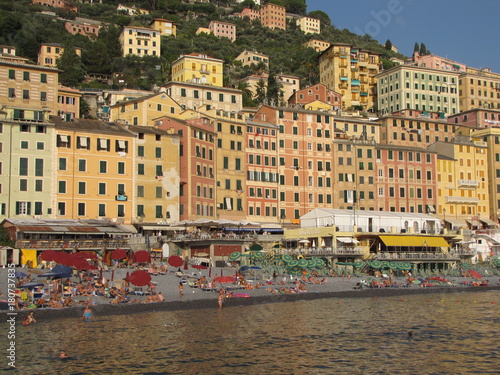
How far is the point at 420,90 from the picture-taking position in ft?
432

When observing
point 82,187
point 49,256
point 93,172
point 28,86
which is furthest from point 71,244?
point 28,86

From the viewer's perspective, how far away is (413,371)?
94.8ft

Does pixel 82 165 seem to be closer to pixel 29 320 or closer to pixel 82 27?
pixel 29 320

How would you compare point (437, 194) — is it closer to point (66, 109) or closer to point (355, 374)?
point (66, 109)

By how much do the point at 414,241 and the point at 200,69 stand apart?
58982mm

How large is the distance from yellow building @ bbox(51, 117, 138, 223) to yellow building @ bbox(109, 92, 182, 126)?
14.5m

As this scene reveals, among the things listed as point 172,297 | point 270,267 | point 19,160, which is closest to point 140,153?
point 19,160

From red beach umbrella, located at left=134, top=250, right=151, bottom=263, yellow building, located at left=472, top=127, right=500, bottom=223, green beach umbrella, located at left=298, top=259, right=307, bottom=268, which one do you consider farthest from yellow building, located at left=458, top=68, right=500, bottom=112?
red beach umbrella, located at left=134, top=250, right=151, bottom=263

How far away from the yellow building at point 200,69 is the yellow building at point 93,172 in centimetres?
5179

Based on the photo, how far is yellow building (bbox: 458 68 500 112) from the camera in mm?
137625

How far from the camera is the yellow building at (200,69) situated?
11825 centimetres

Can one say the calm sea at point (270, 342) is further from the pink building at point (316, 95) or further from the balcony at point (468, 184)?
the pink building at point (316, 95)

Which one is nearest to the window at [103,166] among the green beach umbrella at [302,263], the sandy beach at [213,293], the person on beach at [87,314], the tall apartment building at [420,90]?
the sandy beach at [213,293]

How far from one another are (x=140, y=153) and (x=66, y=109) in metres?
29.7
